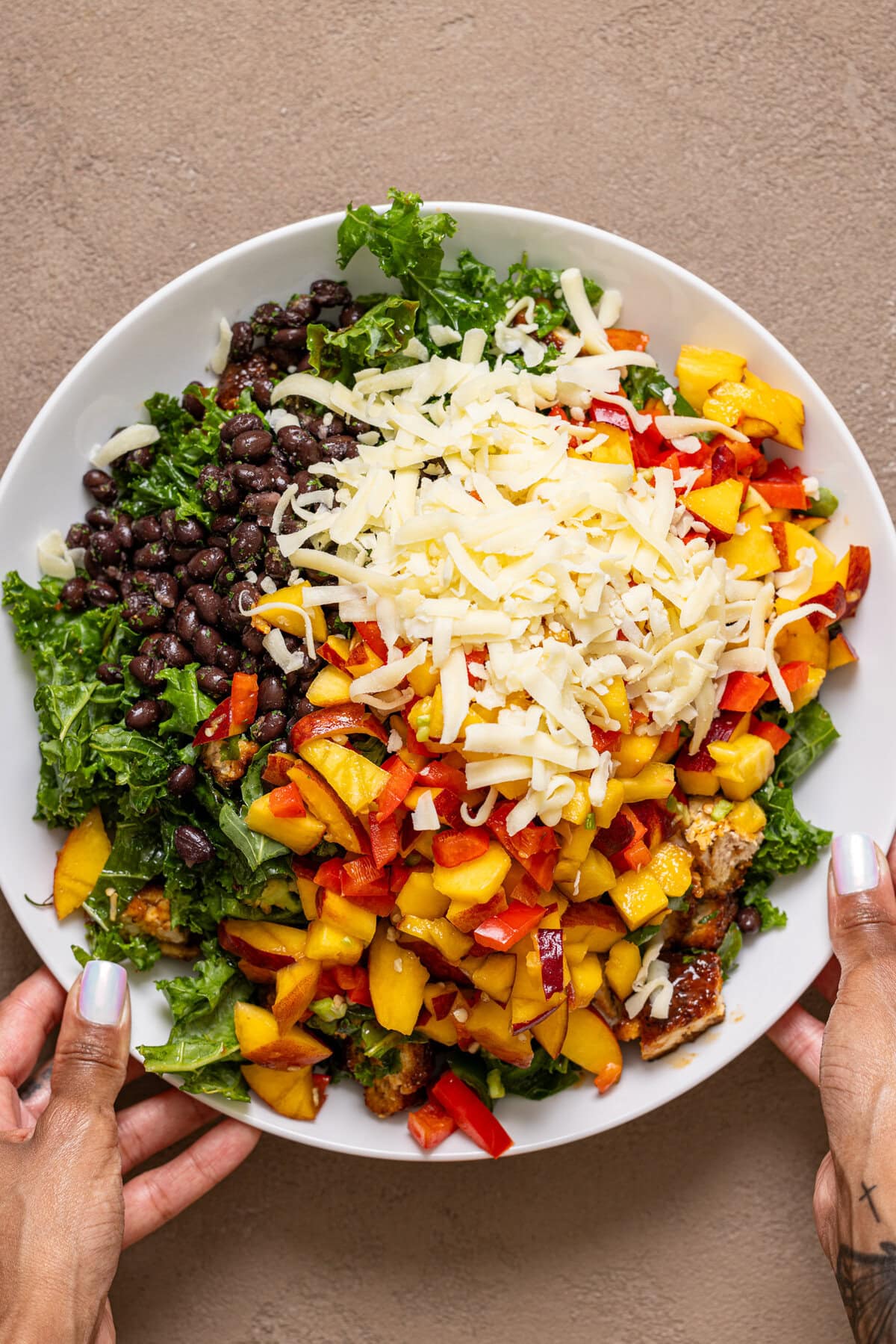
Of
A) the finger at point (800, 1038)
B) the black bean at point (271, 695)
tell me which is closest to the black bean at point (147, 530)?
the black bean at point (271, 695)

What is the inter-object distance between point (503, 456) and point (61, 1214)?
209 centimetres

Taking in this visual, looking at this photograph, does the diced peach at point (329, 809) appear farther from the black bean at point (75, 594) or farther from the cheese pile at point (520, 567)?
the black bean at point (75, 594)

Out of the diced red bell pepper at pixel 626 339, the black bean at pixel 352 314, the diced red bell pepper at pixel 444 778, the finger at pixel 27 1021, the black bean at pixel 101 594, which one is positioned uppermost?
the black bean at pixel 352 314

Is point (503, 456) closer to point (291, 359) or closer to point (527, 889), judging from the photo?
point (291, 359)

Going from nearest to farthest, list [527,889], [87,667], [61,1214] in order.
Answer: [61,1214], [527,889], [87,667]

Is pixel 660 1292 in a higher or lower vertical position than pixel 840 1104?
lower

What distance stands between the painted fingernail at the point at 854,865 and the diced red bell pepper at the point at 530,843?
2.63 feet

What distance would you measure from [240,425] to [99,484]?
1.63 feet

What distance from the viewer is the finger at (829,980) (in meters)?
3.26

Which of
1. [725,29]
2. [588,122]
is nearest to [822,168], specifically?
[725,29]

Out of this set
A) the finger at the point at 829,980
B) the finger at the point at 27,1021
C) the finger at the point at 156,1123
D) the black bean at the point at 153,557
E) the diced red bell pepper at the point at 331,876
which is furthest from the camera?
the finger at the point at 829,980

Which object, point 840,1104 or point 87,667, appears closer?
point 840,1104

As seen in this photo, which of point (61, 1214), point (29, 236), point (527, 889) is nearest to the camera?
point (61, 1214)

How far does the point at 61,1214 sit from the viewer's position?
95.6 inches
